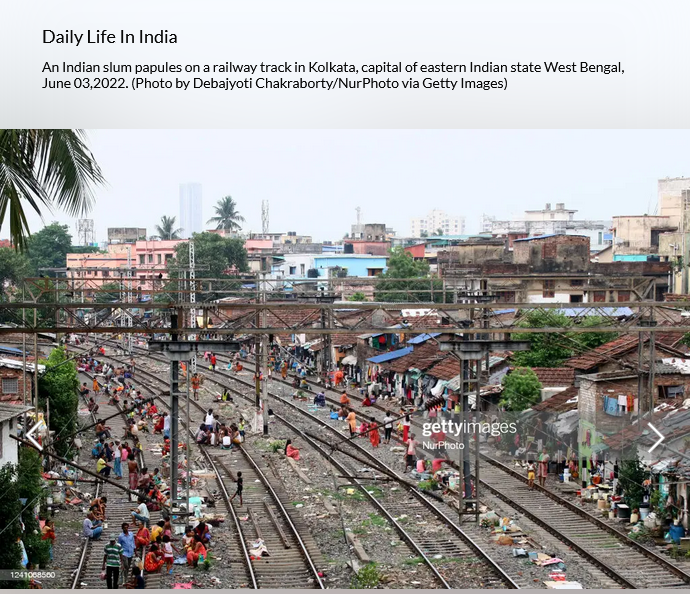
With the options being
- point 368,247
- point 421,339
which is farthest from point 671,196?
point 421,339

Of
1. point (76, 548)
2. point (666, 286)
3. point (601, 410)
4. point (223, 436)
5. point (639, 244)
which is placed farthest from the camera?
point (639, 244)

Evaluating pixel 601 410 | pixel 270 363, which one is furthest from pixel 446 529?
pixel 270 363

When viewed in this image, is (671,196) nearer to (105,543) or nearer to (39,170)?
(105,543)

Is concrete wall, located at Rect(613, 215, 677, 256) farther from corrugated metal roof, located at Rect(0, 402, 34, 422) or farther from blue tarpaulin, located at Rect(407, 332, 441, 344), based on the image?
corrugated metal roof, located at Rect(0, 402, 34, 422)

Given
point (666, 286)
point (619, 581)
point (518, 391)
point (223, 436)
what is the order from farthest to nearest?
point (666, 286) → point (223, 436) → point (518, 391) → point (619, 581)

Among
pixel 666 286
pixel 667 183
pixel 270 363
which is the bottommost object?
pixel 270 363

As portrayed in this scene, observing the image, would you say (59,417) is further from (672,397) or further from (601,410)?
(672,397)

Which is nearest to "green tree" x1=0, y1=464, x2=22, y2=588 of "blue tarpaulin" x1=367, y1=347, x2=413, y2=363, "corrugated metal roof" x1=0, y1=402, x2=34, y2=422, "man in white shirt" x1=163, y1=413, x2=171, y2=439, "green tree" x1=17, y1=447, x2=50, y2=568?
"green tree" x1=17, y1=447, x2=50, y2=568
